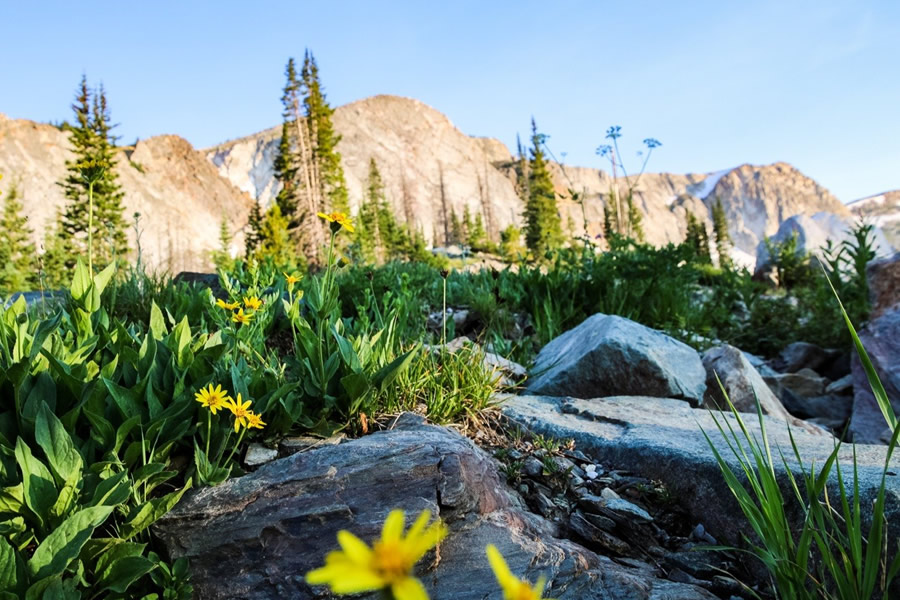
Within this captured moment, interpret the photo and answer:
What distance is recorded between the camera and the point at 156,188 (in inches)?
2064

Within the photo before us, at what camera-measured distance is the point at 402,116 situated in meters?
94.1

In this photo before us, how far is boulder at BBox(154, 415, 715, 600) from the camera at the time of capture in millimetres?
1497

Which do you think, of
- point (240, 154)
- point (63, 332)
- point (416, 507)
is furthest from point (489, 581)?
point (240, 154)

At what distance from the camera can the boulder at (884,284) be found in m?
5.19

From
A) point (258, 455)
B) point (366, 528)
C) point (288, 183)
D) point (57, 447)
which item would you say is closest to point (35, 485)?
point (57, 447)

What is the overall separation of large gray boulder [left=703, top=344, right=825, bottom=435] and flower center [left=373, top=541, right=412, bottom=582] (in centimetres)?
337

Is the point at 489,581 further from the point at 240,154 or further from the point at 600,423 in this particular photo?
the point at 240,154

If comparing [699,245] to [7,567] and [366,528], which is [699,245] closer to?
[366,528]

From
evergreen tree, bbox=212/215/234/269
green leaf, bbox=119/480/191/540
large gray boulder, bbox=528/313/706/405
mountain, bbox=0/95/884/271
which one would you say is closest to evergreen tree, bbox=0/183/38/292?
mountain, bbox=0/95/884/271

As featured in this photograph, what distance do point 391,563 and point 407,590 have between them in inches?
0.8

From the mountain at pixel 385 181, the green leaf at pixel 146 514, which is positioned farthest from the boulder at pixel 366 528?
the mountain at pixel 385 181

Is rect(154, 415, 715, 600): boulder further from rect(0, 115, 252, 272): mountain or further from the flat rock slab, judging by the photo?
rect(0, 115, 252, 272): mountain

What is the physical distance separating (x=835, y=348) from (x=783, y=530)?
5563 mm

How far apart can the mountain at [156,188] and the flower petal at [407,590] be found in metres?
38.1
